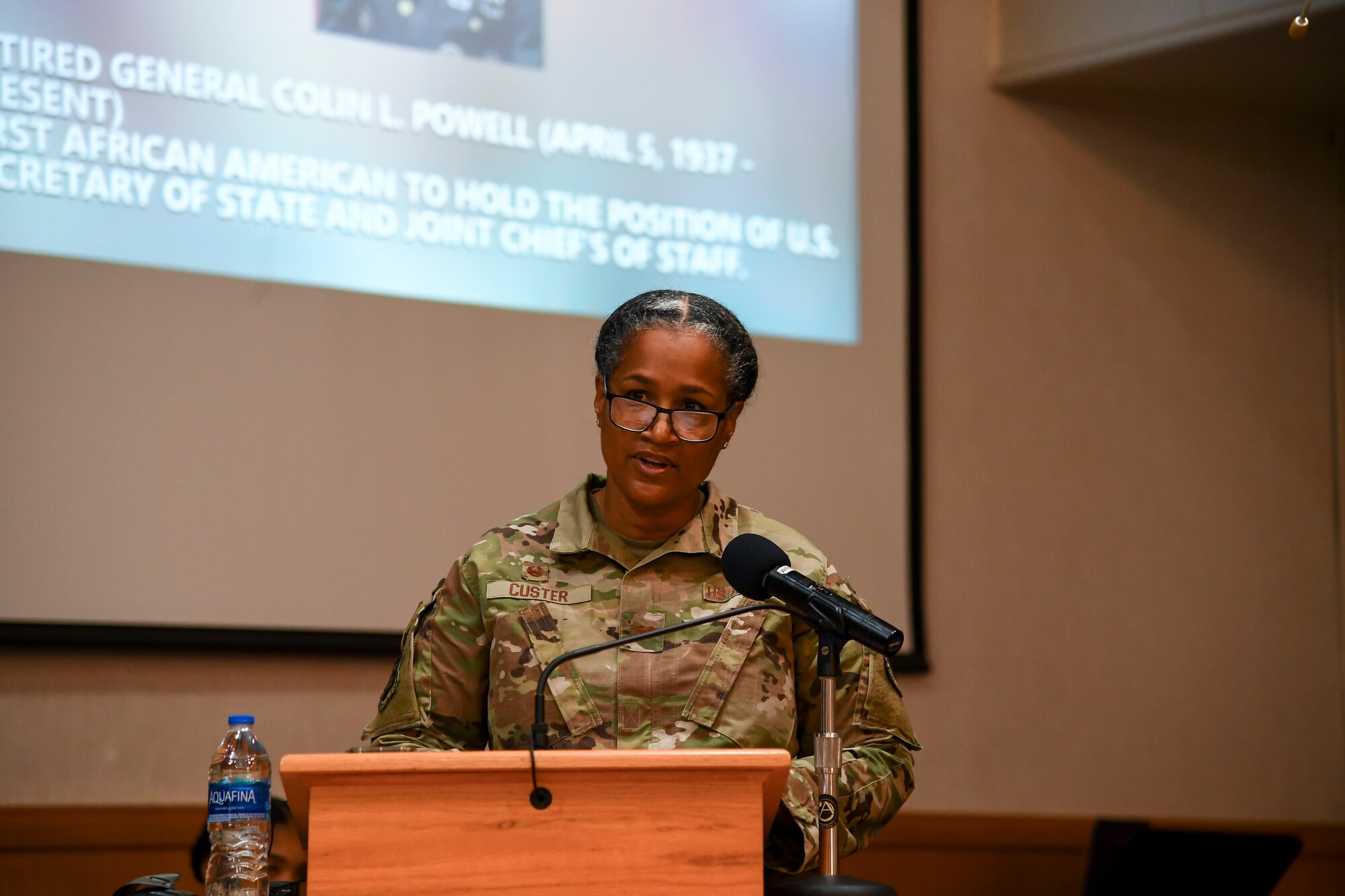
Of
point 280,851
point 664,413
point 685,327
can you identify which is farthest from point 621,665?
point 280,851

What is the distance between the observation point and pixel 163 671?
3.45 m

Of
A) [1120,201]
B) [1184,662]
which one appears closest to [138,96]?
[1120,201]

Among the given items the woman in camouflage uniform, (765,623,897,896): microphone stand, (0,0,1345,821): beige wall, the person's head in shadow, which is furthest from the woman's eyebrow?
(0,0,1345,821): beige wall

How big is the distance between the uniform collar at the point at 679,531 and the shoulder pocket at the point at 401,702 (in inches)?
10.1

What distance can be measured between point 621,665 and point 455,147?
2.10m

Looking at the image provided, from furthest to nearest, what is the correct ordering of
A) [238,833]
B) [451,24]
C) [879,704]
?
[451,24], [879,704], [238,833]

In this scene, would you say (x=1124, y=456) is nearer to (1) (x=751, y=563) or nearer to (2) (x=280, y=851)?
(2) (x=280, y=851)

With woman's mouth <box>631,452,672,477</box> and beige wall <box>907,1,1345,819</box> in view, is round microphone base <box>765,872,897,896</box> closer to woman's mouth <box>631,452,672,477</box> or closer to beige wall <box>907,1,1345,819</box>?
woman's mouth <box>631,452,672,477</box>

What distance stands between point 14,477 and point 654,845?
238 cm

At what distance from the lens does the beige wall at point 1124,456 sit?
14.6ft

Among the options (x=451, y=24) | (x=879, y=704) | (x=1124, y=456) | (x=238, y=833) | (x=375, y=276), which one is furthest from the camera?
(x=1124, y=456)

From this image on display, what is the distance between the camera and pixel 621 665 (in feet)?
6.72

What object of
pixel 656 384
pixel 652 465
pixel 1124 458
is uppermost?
pixel 1124 458

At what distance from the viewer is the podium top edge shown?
1.43 metres
